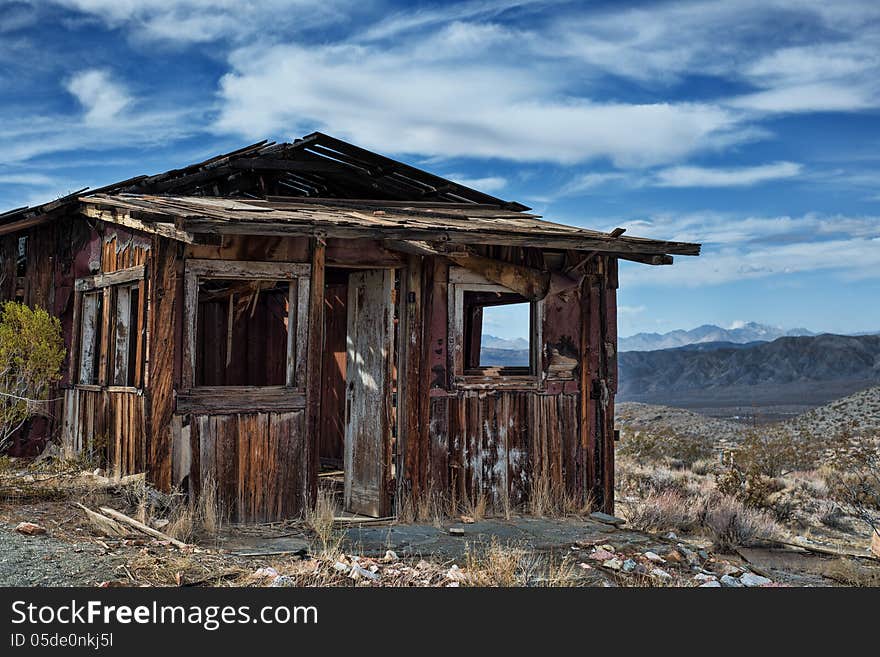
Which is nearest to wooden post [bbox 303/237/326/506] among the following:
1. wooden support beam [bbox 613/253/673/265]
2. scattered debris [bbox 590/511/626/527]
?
scattered debris [bbox 590/511/626/527]

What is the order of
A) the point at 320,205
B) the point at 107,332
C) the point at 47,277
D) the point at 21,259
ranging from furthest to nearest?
the point at 21,259, the point at 47,277, the point at 320,205, the point at 107,332

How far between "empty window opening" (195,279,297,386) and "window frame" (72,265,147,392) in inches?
134

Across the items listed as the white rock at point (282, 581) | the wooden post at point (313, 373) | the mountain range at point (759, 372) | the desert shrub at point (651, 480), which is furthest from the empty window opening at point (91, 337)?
the mountain range at point (759, 372)

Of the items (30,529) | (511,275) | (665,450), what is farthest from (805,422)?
(30,529)

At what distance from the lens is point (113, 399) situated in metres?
10.0

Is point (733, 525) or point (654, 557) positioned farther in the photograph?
point (733, 525)

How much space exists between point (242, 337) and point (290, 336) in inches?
251

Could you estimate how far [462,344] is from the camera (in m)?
10.1

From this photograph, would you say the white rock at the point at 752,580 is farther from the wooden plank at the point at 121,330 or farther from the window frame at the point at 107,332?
the wooden plank at the point at 121,330

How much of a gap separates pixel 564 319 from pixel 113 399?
5.03 meters

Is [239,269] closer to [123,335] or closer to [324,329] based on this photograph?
[324,329]

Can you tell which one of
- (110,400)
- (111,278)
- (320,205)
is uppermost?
(320,205)

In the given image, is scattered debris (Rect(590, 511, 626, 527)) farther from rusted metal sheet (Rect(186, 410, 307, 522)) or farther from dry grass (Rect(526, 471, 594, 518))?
rusted metal sheet (Rect(186, 410, 307, 522))

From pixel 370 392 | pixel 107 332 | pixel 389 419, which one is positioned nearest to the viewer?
pixel 389 419
